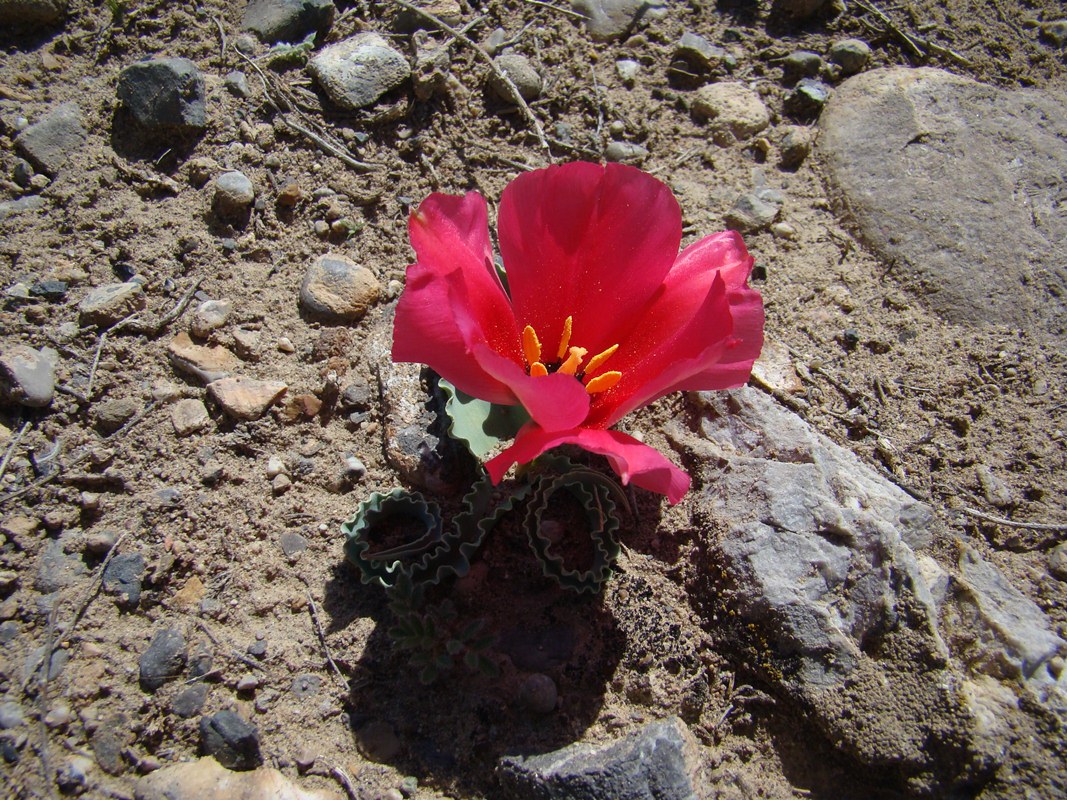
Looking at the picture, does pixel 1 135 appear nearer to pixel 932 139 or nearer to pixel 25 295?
pixel 25 295

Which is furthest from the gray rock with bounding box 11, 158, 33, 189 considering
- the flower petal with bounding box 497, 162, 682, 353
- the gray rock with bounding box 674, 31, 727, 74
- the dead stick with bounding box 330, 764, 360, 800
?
the gray rock with bounding box 674, 31, 727, 74

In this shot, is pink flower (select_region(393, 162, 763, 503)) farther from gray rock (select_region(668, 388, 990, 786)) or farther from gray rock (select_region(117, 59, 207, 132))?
gray rock (select_region(117, 59, 207, 132))

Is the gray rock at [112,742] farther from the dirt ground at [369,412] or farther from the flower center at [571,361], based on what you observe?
the flower center at [571,361]

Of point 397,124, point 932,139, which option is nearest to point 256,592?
point 397,124

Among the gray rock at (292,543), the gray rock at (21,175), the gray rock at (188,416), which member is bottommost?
the gray rock at (292,543)

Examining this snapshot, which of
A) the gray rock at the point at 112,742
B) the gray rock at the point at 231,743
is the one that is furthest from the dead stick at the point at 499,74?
the gray rock at the point at 112,742

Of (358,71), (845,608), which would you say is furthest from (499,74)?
(845,608)
